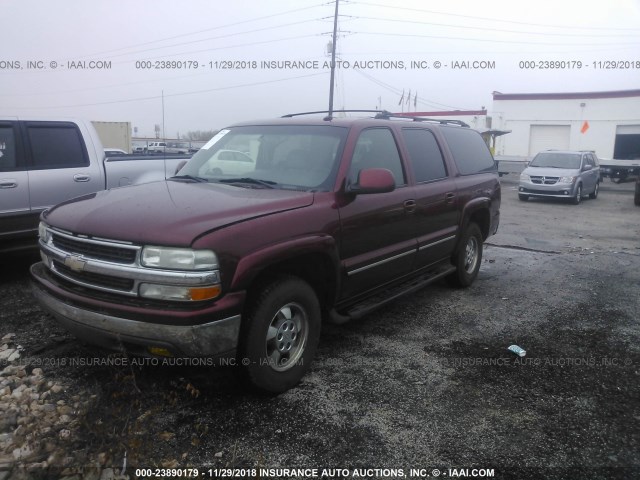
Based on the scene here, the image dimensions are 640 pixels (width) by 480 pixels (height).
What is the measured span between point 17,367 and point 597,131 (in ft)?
114

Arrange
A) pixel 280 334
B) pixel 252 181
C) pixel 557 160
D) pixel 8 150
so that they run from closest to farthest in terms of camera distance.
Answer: pixel 280 334
pixel 252 181
pixel 8 150
pixel 557 160

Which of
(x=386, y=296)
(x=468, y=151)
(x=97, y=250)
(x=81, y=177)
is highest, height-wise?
(x=468, y=151)

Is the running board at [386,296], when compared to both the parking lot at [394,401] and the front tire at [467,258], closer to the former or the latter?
the front tire at [467,258]

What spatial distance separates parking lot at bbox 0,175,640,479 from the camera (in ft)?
9.56

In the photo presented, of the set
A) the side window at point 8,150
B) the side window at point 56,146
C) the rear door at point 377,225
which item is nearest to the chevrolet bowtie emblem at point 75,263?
the rear door at point 377,225

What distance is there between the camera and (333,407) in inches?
137

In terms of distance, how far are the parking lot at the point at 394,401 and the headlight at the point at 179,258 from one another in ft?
2.77

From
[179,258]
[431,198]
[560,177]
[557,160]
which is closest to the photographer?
[179,258]

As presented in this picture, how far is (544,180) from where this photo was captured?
1694cm

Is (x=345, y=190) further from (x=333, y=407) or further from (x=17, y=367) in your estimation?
(x=17, y=367)

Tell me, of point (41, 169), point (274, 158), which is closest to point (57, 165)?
point (41, 169)

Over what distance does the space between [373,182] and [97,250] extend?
193 cm

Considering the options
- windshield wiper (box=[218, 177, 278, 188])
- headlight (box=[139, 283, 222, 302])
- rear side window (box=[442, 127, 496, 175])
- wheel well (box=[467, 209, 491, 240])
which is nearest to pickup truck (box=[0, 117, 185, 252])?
windshield wiper (box=[218, 177, 278, 188])

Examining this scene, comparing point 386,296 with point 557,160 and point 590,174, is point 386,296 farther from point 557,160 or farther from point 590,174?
point 590,174
